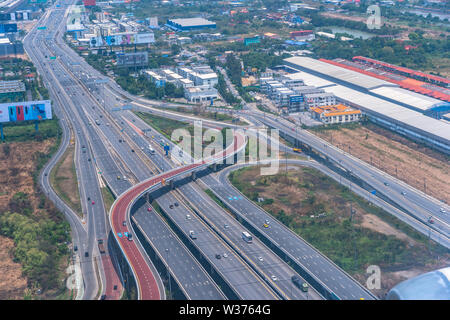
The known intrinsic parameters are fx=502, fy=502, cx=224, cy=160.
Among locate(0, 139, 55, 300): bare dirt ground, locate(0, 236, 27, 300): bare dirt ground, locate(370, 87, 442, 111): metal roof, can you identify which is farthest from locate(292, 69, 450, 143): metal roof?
locate(0, 236, 27, 300): bare dirt ground

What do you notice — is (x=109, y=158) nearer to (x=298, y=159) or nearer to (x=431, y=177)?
(x=298, y=159)

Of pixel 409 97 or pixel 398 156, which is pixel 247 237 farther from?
pixel 409 97

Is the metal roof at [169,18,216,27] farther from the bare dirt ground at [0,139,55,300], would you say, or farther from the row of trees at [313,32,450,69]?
the bare dirt ground at [0,139,55,300]

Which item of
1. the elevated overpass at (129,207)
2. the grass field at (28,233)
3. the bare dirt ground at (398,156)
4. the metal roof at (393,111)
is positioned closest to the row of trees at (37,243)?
the grass field at (28,233)

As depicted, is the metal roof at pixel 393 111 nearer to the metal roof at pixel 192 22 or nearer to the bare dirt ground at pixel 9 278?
the bare dirt ground at pixel 9 278

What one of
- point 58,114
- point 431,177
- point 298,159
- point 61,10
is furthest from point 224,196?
point 61,10

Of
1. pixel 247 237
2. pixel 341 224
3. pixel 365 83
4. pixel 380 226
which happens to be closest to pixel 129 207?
pixel 247 237
